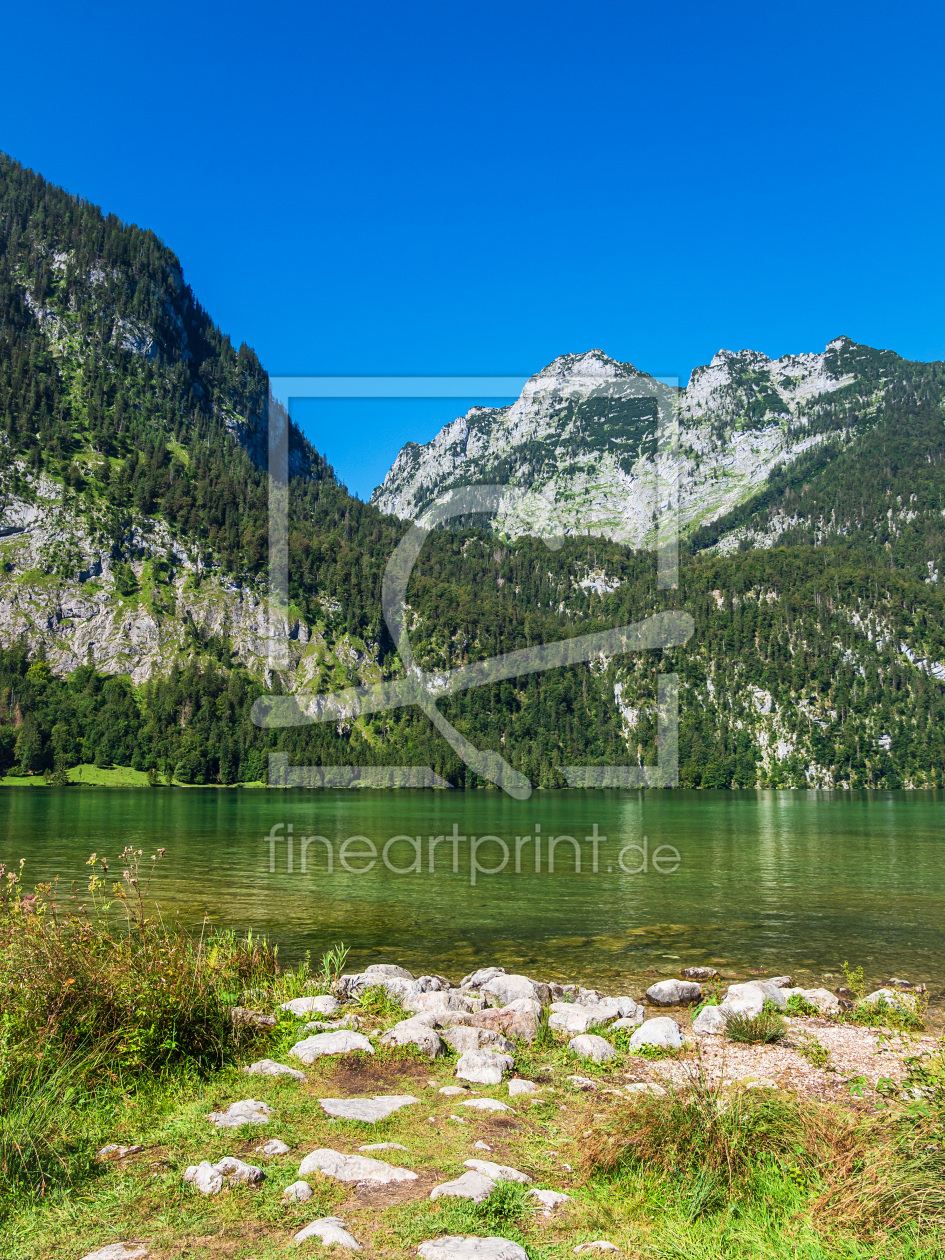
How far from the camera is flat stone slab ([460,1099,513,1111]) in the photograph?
37.7ft

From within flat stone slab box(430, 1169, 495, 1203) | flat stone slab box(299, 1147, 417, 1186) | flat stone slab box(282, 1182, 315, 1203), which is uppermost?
flat stone slab box(282, 1182, 315, 1203)

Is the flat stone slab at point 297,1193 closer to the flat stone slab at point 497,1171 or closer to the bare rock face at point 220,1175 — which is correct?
the bare rock face at point 220,1175

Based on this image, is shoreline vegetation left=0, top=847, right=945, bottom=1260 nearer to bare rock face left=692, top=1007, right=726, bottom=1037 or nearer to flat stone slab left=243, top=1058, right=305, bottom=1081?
flat stone slab left=243, top=1058, right=305, bottom=1081

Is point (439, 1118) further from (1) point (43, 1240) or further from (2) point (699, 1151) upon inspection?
(1) point (43, 1240)

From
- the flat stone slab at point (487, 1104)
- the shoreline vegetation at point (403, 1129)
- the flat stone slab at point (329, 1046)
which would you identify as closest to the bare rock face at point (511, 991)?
the shoreline vegetation at point (403, 1129)

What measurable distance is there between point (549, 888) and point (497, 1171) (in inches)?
1446

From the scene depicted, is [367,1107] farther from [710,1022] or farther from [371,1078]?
[710,1022]

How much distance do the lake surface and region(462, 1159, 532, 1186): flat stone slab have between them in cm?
1545

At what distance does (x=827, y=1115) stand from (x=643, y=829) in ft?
281

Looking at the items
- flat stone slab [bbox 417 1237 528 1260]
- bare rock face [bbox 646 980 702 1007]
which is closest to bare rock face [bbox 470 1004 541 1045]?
bare rock face [bbox 646 980 702 1007]

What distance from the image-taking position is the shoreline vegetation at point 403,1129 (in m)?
7.31

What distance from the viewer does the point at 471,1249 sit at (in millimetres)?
7172

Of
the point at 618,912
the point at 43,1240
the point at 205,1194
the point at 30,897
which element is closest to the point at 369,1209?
the point at 205,1194

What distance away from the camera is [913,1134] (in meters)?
7.47
